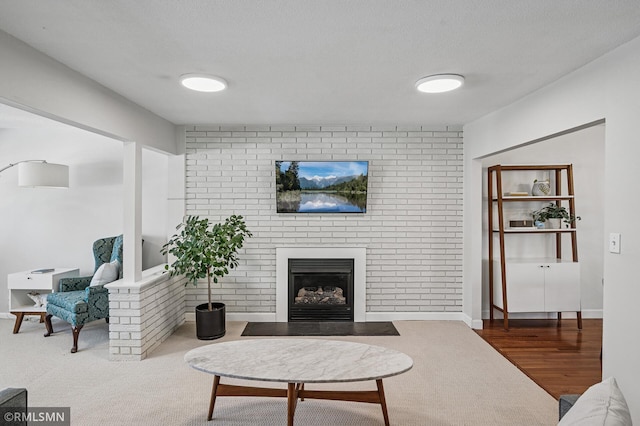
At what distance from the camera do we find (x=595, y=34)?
1991 mm

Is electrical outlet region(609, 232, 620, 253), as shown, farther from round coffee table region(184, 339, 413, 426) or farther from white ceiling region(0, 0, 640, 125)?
round coffee table region(184, 339, 413, 426)

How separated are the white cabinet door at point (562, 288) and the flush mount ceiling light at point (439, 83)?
2.63m

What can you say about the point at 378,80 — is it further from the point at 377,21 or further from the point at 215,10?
the point at 215,10

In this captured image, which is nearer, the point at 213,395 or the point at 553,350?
the point at 213,395

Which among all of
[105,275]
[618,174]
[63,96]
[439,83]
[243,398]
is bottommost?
[243,398]

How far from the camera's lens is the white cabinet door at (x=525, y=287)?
4191 mm

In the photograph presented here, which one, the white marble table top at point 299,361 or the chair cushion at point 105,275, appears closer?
the white marble table top at point 299,361

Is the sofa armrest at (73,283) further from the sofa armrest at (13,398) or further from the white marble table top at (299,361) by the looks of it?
the sofa armrest at (13,398)

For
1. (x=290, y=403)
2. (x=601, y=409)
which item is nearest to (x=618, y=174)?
(x=601, y=409)

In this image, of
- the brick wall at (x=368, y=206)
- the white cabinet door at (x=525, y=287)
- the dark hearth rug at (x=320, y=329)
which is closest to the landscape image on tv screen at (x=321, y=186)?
the brick wall at (x=368, y=206)

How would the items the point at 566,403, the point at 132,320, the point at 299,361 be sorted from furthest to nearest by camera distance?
the point at 132,320 → the point at 299,361 → the point at 566,403

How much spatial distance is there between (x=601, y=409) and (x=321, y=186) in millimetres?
3529

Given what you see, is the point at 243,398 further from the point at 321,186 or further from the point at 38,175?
the point at 38,175

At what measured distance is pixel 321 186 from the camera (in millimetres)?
4430
